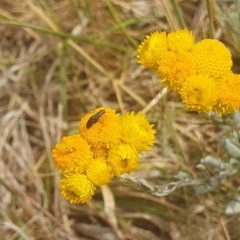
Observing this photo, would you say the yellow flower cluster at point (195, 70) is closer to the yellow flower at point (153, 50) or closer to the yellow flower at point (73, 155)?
the yellow flower at point (153, 50)

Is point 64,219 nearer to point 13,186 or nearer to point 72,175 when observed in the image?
point 13,186

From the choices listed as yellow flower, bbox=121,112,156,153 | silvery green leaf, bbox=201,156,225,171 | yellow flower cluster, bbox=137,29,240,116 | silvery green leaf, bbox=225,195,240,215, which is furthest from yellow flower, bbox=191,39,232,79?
silvery green leaf, bbox=225,195,240,215

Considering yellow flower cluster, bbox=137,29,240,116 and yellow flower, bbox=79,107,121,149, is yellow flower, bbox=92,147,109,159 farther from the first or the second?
yellow flower cluster, bbox=137,29,240,116

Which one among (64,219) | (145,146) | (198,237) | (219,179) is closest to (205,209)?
(198,237)

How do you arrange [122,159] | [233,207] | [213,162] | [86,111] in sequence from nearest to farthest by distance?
[122,159] → [213,162] → [233,207] → [86,111]

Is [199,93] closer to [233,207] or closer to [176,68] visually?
[176,68]

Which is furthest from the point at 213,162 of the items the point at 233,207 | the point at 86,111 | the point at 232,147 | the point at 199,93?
the point at 86,111
